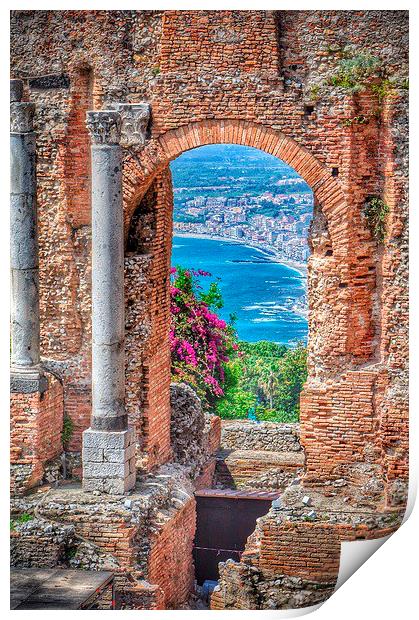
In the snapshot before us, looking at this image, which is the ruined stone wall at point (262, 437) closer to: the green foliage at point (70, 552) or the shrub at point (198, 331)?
the shrub at point (198, 331)

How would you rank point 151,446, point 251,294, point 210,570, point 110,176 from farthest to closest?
1. point 251,294
2. point 210,570
3. point 151,446
4. point 110,176

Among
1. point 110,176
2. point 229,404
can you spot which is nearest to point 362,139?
point 110,176

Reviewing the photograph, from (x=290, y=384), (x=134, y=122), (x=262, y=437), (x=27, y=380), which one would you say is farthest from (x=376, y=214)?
(x=290, y=384)

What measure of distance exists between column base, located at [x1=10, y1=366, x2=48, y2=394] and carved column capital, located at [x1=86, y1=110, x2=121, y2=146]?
2484 mm

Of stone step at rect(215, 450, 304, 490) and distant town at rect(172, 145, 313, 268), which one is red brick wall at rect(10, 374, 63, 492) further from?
distant town at rect(172, 145, 313, 268)

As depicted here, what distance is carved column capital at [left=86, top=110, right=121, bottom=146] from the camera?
17.9 m

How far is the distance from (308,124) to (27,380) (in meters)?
3.81

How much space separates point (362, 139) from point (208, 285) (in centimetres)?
654

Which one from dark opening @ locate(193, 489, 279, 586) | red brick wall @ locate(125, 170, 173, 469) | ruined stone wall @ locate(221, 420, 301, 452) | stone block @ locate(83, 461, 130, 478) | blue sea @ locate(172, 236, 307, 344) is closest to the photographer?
stone block @ locate(83, 461, 130, 478)

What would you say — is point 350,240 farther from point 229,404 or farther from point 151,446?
point 229,404

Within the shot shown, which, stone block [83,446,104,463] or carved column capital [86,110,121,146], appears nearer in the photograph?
carved column capital [86,110,121,146]

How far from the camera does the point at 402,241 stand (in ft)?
59.3

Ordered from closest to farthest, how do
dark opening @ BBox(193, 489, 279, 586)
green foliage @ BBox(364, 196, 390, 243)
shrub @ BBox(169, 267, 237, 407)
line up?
green foliage @ BBox(364, 196, 390, 243)
dark opening @ BBox(193, 489, 279, 586)
shrub @ BBox(169, 267, 237, 407)

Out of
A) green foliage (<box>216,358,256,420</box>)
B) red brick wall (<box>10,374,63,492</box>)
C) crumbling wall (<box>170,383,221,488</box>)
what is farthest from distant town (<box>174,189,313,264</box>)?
red brick wall (<box>10,374,63,492</box>)
